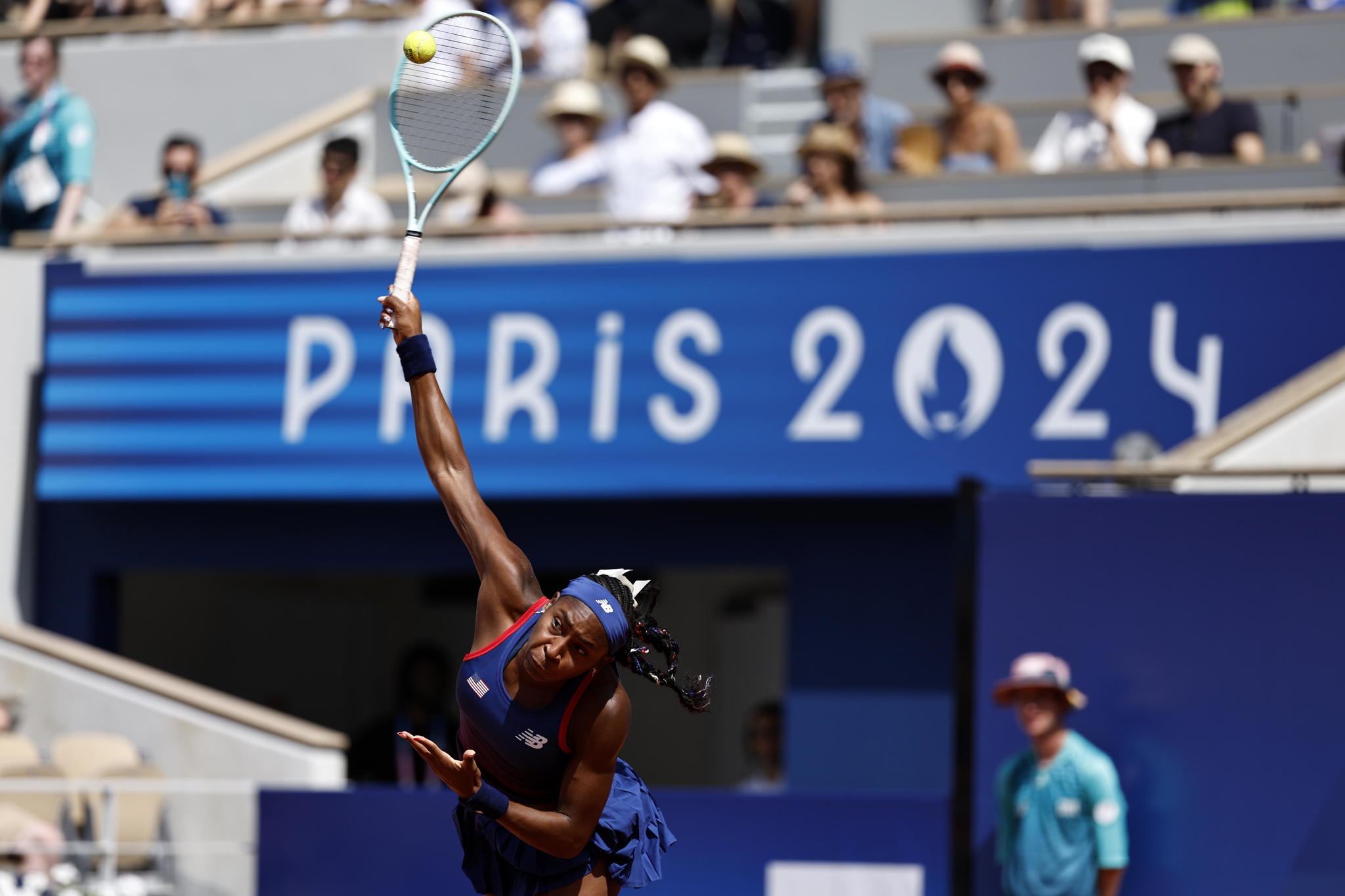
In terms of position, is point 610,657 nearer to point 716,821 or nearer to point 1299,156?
point 716,821

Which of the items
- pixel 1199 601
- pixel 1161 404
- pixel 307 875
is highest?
pixel 1161 404

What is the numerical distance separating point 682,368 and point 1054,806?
3.51 m

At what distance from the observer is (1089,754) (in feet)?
24.0

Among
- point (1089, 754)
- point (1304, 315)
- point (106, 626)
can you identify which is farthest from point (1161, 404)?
point (106, 626)

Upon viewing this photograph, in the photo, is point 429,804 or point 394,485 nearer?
point 429,804

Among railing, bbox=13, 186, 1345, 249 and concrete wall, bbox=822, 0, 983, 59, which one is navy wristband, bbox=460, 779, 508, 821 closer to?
railing, bbox=13, 186, 1345, 249

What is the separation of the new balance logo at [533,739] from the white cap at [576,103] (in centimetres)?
691

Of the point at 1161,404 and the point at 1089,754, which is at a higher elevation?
the point at 1161,404

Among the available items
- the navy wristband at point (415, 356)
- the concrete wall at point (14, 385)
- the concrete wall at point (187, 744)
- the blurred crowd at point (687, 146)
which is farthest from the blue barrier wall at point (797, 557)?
the navy wristband at point (415, 356)

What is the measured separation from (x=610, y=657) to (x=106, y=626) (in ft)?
25.8

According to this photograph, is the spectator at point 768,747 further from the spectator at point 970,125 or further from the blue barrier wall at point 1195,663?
the spectator at point 970,125

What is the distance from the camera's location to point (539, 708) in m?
4.44

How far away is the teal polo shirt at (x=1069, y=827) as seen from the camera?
7.21 metres

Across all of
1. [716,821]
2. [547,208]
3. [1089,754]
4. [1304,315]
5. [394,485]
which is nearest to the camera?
[1089,754]
